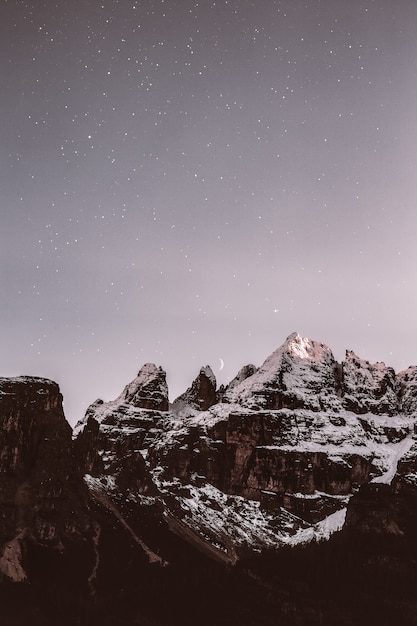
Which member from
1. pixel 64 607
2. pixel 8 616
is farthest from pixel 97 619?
pixel 8 616

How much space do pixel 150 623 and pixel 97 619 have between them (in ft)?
50.8

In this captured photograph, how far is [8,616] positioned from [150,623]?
133ft

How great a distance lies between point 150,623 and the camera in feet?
648

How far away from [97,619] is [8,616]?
25.0 metres

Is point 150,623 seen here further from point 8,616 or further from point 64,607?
point 8,616

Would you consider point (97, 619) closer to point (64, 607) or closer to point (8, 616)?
point (64, 607)

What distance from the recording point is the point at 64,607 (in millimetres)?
196750

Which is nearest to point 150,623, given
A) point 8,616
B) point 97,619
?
point 97,619

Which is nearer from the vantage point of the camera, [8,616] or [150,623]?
[8,616]

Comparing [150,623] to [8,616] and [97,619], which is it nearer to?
[97,619]

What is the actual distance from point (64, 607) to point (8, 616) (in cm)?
1737

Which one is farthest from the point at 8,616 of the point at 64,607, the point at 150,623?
the point at 150,623

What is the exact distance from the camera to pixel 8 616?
185 meters
